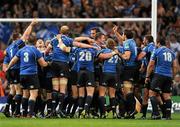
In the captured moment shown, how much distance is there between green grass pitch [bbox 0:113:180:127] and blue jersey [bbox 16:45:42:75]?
4.34 ft

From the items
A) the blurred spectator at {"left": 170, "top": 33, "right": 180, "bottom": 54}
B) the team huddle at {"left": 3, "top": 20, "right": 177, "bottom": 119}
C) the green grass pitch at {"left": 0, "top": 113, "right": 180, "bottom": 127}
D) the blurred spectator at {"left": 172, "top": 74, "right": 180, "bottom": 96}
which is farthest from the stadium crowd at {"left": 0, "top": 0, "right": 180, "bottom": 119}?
the blurred spectator at {"left": 170, "top": 33, "right": 180, "bottom": 54}

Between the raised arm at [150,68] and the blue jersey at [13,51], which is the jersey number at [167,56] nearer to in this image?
the raised arm at [150,68]

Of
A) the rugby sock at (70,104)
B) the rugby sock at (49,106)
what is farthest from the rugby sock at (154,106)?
the rugby sock at (49,106)

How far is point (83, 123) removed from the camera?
2352 cm

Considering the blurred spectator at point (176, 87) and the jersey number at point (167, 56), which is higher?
the jersey number at point (167, 56)

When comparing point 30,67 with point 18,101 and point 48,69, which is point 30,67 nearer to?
point 48,69

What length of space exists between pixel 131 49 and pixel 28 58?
2795mm

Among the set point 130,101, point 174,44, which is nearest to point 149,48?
point 130,101

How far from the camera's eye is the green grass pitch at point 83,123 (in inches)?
899

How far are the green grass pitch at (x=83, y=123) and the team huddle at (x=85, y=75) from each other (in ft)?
2.98

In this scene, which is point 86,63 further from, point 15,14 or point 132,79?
point 15,14

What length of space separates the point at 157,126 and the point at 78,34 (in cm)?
1146

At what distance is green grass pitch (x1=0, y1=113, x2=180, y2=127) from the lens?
74.9 feet

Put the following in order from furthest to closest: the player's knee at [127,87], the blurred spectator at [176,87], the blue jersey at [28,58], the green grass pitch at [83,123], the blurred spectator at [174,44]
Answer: the blurred spectator at [174,44], the blurred spectator at [176,87], the player's knee at [127,87], the blue jersey at [28,58], the green grass pitch at [83,123]
